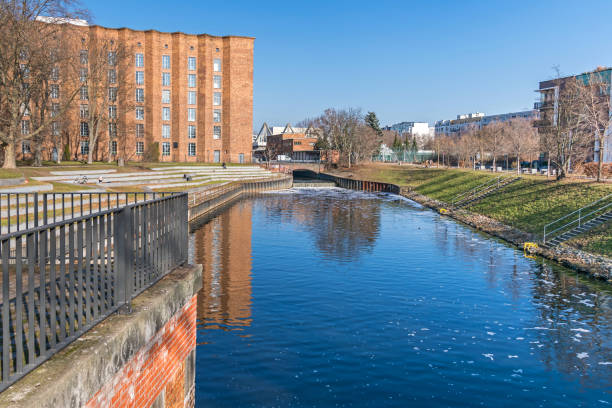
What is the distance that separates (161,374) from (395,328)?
35.5 feet

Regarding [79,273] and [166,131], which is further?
[166,131]

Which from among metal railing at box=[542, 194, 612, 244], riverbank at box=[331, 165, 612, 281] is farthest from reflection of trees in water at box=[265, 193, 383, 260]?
metal railing at box=[542, 194, 612, 244]

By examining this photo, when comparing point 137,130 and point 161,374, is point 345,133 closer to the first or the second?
point 137,130

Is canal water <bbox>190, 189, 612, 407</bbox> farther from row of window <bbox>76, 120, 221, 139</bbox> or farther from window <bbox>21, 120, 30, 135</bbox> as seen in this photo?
window <bbox>21, 120, 30, 135</bbox>

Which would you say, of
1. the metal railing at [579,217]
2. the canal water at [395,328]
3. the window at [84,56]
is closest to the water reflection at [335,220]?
the canal water at [395,328]

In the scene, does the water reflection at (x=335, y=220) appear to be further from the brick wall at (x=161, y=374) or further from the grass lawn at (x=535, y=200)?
the brick wall at (x=161, y=374)

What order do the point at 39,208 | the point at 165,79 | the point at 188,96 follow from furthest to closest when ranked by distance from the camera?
the point at 188,96 < the point at 165,79 < the point at 39,208

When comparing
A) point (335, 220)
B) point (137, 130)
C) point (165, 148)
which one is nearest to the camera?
point (335, 220)

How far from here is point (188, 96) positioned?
90.9 m

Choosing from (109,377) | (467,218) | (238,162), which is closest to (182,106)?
(238,162)

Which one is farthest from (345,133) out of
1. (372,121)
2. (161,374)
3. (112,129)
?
(161,374)

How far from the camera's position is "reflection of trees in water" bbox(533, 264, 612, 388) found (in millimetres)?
13255

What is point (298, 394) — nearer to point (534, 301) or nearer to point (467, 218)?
point (534, 301)

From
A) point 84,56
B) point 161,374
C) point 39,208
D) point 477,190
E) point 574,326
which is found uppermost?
point 84,56
